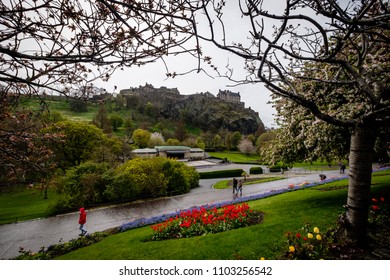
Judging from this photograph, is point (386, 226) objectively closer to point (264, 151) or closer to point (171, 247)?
point (171, 247)

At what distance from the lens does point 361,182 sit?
486 cm

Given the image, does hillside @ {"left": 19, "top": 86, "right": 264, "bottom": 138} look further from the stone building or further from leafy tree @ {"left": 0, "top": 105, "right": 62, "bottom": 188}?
leafy tree @ {"left": 0, "top": 105, "right": 62, "bottom": 188}

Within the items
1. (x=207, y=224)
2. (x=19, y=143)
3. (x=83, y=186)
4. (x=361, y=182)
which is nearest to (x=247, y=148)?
(x=83, y=186)

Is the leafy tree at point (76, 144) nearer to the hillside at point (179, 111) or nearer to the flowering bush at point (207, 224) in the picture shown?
the flowering bush at point (207, 224)

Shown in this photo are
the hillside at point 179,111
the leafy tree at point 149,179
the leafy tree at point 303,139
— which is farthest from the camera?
the hillside at point 179,111

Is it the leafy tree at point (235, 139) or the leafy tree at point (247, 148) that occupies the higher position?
the leafy tree at point (235, 139)

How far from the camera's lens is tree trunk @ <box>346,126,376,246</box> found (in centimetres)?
484

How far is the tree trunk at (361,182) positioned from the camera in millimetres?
4844

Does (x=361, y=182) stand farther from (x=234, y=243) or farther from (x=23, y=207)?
(x=23, y=207)

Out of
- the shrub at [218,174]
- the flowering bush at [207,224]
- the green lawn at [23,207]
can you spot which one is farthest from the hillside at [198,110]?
the flowering bush at [207,224]

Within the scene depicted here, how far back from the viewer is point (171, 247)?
745 centimetres

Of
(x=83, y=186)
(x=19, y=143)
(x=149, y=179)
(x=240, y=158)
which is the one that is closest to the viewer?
(x=19, y=143)

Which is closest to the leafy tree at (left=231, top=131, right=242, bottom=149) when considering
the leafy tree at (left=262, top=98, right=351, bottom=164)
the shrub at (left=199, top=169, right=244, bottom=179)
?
the shrub at (left=199, top=169, right=244, bottom=179)

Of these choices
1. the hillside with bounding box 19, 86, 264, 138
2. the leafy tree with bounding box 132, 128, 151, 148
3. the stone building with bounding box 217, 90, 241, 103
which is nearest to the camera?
the leafy tree with bounding box 132, 128, 151, 148
